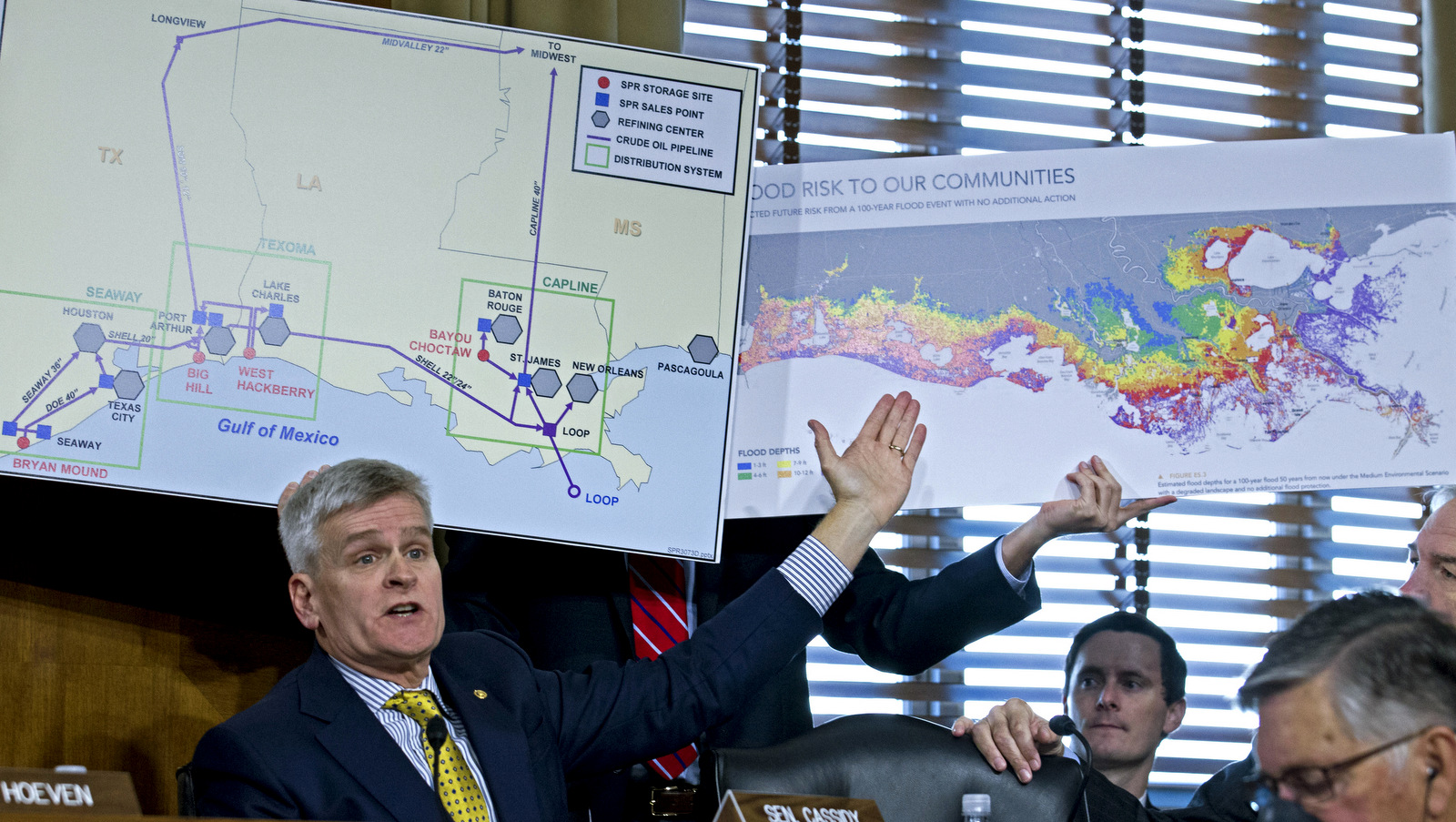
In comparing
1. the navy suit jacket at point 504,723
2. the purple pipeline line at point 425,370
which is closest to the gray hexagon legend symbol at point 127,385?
the purple pipeline line at point 425,370

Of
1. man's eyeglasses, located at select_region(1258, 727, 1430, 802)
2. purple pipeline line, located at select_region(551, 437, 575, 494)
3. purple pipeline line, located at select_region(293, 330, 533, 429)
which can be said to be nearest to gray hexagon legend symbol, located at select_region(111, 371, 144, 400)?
purple pipeline line, located at select_region(293, 330, 533, 429)

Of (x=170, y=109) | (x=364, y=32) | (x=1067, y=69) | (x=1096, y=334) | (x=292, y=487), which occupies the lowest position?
(x=292, y=487)

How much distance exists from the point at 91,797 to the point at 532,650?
1.15 metres

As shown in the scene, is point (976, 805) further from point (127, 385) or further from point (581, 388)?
point (127, 385)

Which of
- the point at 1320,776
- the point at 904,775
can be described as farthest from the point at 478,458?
the point at 1320,776

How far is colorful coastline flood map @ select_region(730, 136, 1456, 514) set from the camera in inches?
102

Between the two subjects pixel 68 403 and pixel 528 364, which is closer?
pixel 68 403

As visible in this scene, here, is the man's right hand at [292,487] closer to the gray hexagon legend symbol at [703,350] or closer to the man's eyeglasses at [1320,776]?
the gray hexagon legend symbol at [703,350]

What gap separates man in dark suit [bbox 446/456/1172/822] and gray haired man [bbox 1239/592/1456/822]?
1010mm

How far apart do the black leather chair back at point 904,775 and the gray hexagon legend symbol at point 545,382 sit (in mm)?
769

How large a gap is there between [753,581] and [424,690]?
31.3 inches

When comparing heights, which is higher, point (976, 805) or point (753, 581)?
point (753, 581)

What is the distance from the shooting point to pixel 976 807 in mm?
1978

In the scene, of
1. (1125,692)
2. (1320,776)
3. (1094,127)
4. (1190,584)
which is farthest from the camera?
(1094,127)
